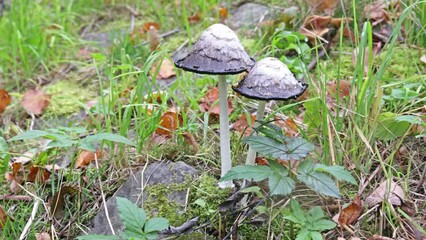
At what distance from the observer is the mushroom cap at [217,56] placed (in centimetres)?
169

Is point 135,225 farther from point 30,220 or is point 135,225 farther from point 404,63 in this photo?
point 404,63

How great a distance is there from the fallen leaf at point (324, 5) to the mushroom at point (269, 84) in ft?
5.18

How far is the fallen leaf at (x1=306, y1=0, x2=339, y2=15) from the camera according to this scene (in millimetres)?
3234

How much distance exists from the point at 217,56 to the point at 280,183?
0.44 metres

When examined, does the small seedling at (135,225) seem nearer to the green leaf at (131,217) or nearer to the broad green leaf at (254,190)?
the green leaf at (131,217)

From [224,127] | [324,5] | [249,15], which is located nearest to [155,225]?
[224,127]

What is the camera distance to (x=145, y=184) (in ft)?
7.04

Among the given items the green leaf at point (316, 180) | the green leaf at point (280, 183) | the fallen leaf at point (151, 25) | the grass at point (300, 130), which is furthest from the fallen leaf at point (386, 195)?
the fallen leaf at point (151, 25)

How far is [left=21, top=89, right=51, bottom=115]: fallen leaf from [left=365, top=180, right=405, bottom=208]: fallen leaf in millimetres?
1974

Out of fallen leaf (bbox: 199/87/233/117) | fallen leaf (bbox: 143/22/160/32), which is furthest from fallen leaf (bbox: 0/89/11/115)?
fallen leaf (bbox: 199/87/233/117)

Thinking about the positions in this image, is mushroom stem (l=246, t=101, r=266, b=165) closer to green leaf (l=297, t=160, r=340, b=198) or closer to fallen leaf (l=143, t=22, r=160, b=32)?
green leaf (l=297, t=160, r=340, b=198)

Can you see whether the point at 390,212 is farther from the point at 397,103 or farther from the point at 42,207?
the point at 42,207

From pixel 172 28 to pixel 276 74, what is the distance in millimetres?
2181

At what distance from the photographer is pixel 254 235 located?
192 cm
